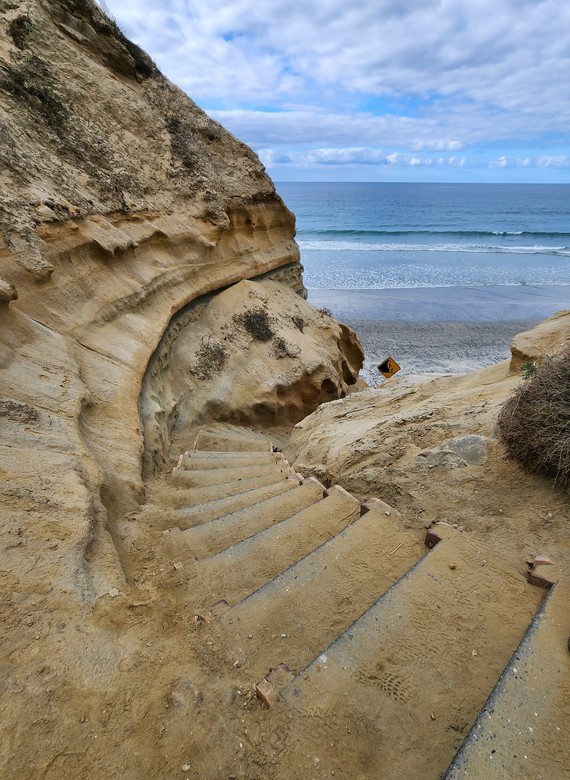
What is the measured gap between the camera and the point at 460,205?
3329 inches

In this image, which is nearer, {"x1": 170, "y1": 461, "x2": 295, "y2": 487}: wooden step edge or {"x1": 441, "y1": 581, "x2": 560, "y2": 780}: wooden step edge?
{"x1": 441, "y1": 581, "x2": 560, "y2": 780}: wooden step edge

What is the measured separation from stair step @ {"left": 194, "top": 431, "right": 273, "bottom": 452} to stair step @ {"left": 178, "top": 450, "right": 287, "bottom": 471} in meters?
0.89

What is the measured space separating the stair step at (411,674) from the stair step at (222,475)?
8.05 feet

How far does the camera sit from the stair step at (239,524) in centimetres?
340

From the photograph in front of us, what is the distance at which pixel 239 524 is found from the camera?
360 centimetres

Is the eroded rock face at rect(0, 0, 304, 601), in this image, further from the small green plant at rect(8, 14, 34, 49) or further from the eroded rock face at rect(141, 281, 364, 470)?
the eroded rock face at rect(141, 281, 364, 470)

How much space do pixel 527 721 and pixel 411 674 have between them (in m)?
0.51

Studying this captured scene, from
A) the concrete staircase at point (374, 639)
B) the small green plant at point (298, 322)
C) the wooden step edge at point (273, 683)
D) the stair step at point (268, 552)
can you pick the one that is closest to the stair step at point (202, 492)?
the concrete staircase at point (374, 639)

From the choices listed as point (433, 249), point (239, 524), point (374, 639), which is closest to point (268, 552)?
point (239, 524)

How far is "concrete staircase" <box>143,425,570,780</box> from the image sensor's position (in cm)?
192

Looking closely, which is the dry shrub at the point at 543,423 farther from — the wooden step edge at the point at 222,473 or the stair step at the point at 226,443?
the stair step at the point at 226,443

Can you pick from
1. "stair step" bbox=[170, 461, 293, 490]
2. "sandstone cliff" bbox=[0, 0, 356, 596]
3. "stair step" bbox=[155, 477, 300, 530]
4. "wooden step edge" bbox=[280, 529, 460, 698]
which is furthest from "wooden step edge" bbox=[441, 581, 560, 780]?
→ "stair step" bbox=[170, 461, 293, 490]

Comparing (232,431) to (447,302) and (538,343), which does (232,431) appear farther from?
(447,302)

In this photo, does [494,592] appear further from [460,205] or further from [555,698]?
[460,205]
